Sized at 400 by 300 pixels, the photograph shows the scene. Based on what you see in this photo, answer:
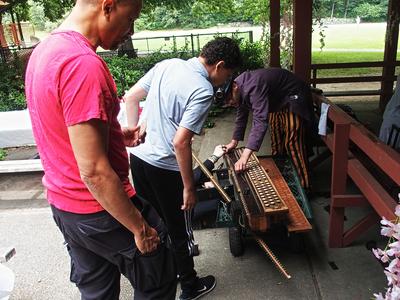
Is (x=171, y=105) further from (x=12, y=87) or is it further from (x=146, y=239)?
(x=12, y=87)

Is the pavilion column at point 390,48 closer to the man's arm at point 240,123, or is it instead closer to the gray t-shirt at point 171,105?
the man's arm at point 240,123

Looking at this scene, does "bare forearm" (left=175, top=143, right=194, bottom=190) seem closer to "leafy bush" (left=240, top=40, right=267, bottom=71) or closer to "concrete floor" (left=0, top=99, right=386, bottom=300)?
"concrete floor" (left=0, top=99, right=386, bottom=300)

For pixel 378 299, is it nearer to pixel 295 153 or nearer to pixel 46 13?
pixel 295 153

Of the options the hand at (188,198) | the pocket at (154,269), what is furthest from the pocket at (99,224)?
the hand at (188,198)

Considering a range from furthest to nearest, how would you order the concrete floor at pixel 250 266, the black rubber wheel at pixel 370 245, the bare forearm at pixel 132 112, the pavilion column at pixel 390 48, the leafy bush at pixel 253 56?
the leafy bush at pixel 253 56
the pavilion column at pixel 390 48
the black rubber wheel at pixel 370 245
the concrete floor at pixel 250 266
the bare forearm at pixel 132 112

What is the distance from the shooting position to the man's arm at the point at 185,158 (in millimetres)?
2070

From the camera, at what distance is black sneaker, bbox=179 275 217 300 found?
258 cm

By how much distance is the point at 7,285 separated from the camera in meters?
2.27

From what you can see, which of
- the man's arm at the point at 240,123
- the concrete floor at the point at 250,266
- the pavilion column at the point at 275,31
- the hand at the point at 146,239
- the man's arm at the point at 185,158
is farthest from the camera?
the pavilion column at the point at 275,31

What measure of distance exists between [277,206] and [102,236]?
1.44 meters

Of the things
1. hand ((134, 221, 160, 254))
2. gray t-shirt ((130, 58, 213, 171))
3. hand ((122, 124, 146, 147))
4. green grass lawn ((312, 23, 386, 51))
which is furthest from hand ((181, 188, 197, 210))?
green grass lawn ((312, 23, 386, 51))

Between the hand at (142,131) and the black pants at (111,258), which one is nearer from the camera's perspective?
the black pants at (111,258)

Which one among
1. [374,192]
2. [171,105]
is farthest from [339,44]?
[171,105]

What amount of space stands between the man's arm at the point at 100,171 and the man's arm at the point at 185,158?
2.18 feet
